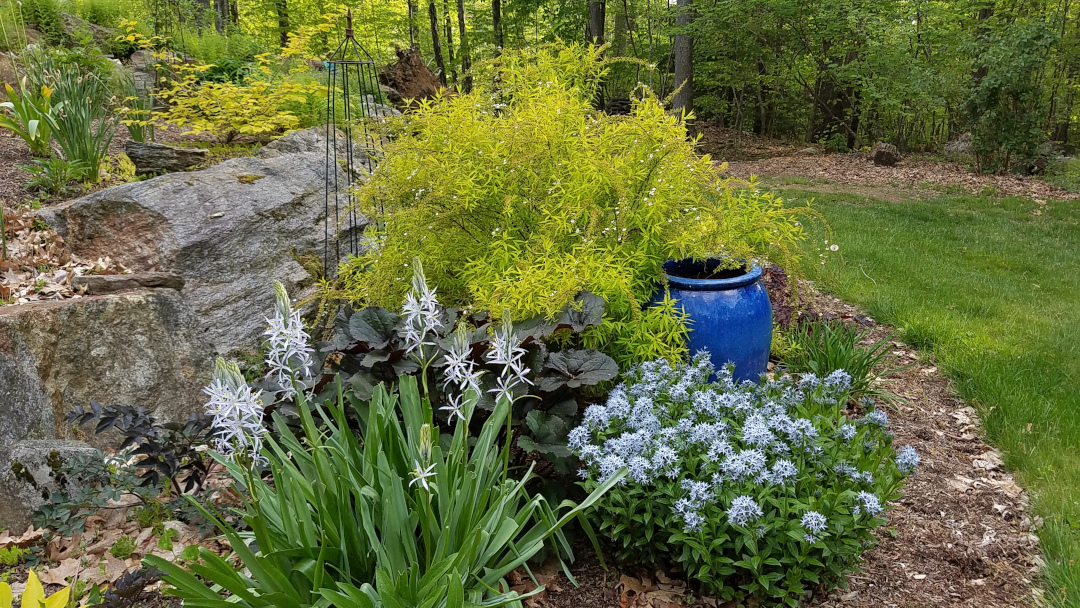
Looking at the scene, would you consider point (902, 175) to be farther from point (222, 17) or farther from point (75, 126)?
point (222, 17)

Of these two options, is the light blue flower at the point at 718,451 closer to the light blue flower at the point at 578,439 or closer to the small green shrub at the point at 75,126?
the light blue flower at the point at 578,439

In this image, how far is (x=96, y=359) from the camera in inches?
119

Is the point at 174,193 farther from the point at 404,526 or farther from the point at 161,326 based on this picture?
the point at 404,526

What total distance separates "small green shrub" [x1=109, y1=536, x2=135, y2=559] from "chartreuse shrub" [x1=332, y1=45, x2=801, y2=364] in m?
1.45

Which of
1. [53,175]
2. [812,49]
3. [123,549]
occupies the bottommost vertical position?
[123,549]

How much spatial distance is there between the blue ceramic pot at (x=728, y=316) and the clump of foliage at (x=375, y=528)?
1.41 metres

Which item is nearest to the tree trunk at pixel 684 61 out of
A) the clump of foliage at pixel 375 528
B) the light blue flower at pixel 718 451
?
the light blue flower at pixel 718 451

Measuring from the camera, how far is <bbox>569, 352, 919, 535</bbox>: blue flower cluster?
203 cm

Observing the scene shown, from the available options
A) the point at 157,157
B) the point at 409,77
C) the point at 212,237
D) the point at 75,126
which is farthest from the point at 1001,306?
the point at 409,77

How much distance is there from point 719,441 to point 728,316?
3.64 feet

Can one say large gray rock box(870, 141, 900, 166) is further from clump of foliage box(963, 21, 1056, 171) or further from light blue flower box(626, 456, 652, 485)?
light blue flower box(626, 456, 652, 485)

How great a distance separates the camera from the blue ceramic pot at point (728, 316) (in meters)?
3.18

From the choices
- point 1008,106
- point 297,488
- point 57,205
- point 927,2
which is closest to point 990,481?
point 297,488

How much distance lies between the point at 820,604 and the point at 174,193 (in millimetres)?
4361
